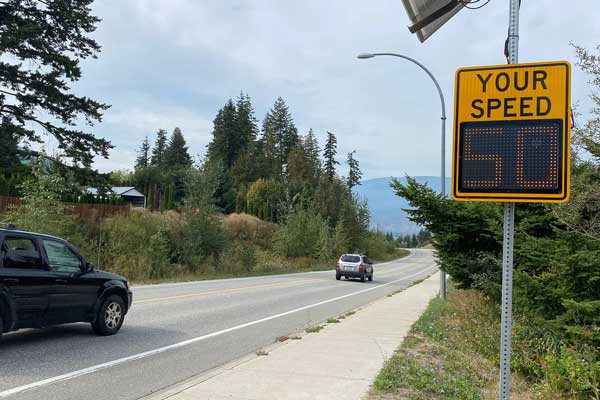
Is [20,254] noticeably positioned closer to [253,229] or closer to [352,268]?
[352,268]

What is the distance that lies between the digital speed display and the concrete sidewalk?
11.1 feet

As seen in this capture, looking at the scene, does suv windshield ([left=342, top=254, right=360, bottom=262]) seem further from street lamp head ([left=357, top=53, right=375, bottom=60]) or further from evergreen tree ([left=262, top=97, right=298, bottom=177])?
evergreen tree ([left=262, top=97, right=298, bottom=177])

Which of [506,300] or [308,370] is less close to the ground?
[506,300]

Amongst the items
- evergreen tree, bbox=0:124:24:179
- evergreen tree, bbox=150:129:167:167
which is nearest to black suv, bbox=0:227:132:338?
evergreen tree, bbox=0:124:24:179

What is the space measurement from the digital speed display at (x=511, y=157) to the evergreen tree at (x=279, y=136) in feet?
319

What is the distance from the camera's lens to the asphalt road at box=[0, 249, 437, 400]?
6258mm

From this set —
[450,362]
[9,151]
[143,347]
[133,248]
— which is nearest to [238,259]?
[133,248]

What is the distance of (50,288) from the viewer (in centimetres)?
798

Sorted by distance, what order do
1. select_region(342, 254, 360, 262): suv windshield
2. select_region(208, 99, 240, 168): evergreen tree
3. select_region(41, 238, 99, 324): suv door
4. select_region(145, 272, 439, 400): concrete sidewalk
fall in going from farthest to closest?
select_region(208, 99, 240, 168): evergreen tree
select_region(342, 254, 360, 262): suv windshield
select_region(41, 238, 99, 324): suv door
select_region(145, 272, 439, 400): concrete sidewalk

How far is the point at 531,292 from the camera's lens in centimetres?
743

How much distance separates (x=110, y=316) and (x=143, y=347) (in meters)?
1.15

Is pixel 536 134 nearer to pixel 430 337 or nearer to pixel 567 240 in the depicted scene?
pixel 567 240

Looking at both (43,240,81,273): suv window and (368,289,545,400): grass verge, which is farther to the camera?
(43,240,81,273): suv window

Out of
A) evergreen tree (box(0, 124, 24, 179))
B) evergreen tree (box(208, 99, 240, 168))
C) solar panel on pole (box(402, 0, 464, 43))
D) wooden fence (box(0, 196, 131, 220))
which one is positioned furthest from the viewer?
evergreen tree (box(208, 99, 240, 168))
